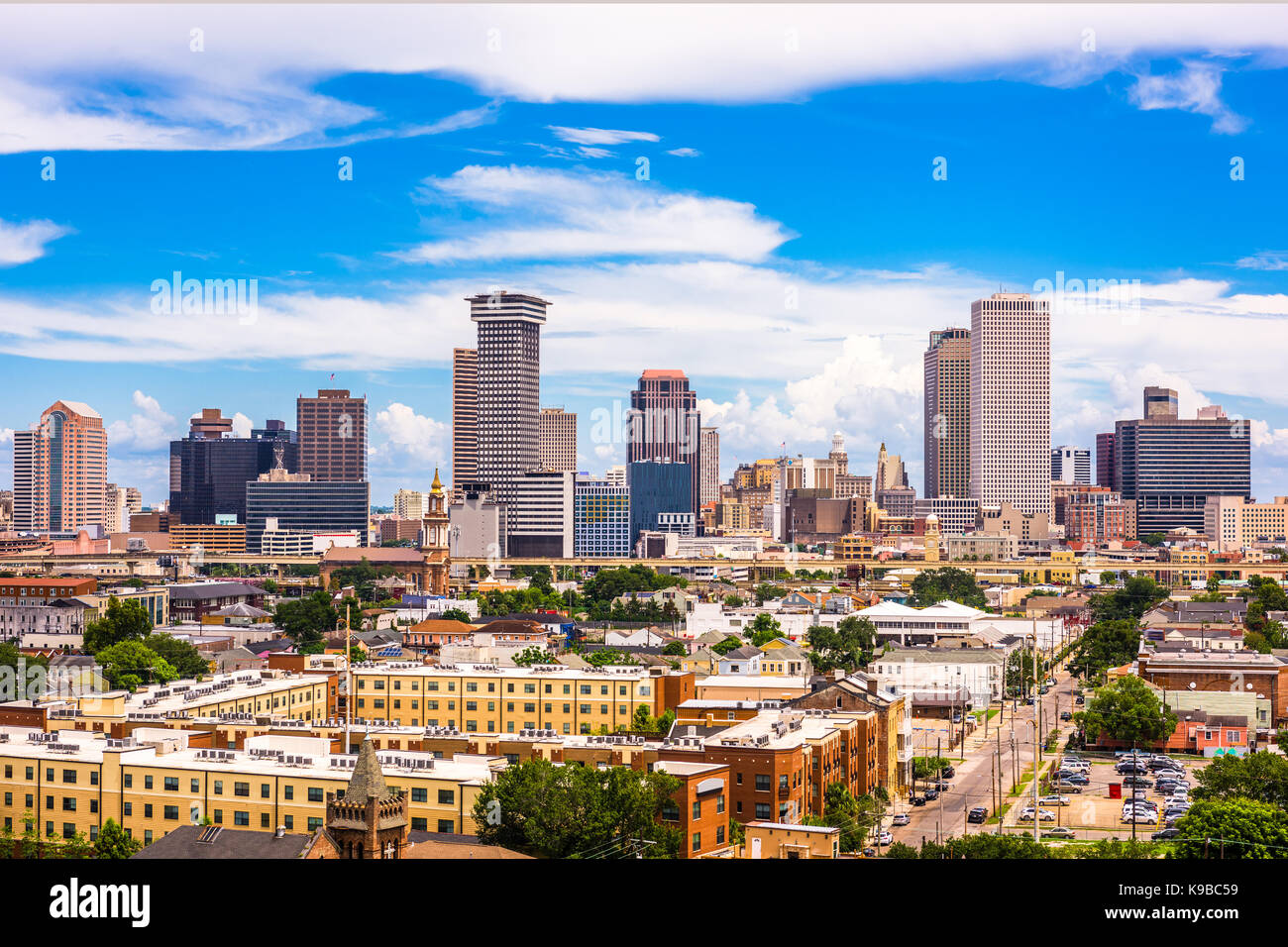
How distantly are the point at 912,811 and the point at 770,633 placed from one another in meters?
46.3

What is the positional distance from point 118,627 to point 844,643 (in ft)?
136

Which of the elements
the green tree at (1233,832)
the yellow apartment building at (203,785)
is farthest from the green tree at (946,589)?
the yellow apartment building at (203,785)

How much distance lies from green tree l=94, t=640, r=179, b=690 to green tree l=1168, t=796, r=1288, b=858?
143 feet

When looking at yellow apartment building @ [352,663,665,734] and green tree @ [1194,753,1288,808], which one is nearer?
green tree @ [1194,753,1288,808]

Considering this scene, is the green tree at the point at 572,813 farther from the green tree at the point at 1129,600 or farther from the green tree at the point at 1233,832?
the green tree at the point at 1129,600

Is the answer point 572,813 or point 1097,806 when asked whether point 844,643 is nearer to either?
point 1097,806

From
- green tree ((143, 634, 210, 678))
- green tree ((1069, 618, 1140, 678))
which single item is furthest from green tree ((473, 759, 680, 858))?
green tree ((1069, 618, 1140, 678))

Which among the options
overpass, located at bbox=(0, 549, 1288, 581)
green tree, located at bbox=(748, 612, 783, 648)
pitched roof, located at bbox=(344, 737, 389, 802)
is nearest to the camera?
pitched roof, located at bbox=(344, 737, 389, 802)

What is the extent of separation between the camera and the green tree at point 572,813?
88.7 ft

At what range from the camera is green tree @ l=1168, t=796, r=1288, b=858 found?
30000 mm

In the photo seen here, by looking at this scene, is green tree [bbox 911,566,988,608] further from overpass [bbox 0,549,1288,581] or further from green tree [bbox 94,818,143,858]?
green tree [bbox 94,818,143,858]

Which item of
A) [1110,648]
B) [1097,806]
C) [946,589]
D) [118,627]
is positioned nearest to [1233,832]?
[1097,806]
